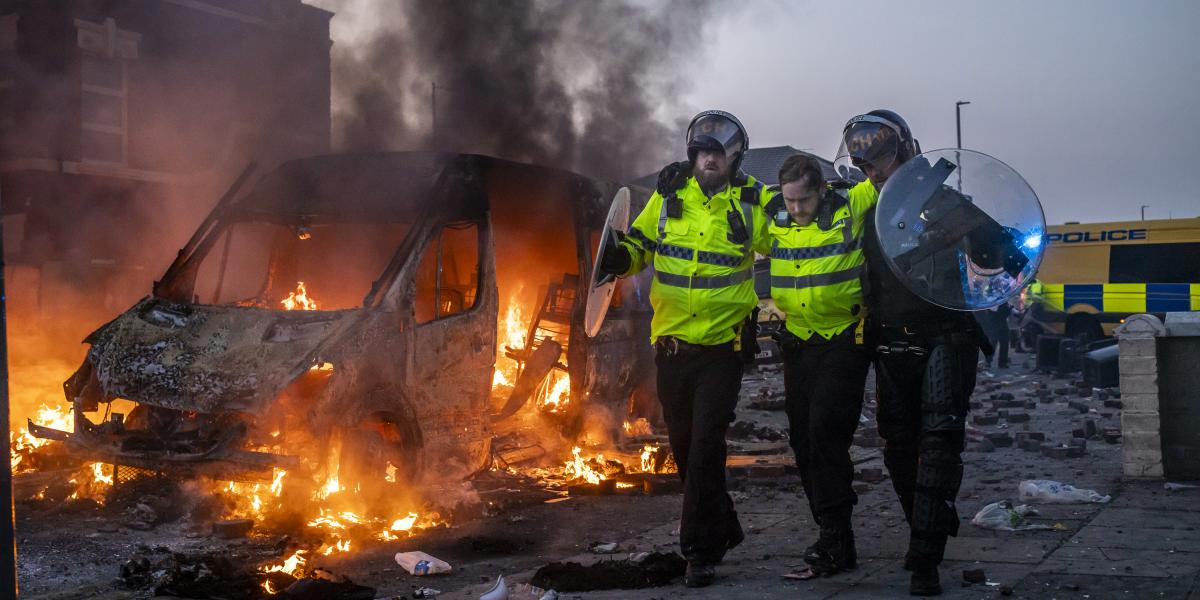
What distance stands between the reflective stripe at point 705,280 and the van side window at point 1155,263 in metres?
18.2

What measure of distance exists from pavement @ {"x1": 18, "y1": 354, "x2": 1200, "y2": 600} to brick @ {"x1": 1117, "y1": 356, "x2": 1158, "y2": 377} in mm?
716

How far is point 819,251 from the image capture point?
16.5 ft

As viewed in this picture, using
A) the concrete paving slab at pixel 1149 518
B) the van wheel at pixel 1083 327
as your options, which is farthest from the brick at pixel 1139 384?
the van wheel at pixel 1083 327

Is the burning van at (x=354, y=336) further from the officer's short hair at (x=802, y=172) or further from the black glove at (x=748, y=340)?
the officer's short hair at (x=802, y=172)

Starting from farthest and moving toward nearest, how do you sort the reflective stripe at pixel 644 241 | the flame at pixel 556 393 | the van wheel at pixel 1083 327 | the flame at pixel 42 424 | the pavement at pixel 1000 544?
the van wheel at pixel 1083 327 → the flame at pixel 556 393 → the flame at pixel 42 424 → the reflective stripe at pixel 644 241 → the pavement at pixel 1000 544

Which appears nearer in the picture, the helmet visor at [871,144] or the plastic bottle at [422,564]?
the helmet visor at [871,144]

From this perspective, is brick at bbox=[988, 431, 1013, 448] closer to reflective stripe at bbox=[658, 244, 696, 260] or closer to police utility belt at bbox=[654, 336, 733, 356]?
police utility belt at bbox=[654, 336, 733, 356]

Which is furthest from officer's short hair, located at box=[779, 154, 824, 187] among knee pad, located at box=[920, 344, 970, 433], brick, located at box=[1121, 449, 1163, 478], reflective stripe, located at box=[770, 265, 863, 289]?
brick, located at box=[1121, 449, 1163, 478]

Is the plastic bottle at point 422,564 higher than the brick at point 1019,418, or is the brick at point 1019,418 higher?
the brick at point 1019,418

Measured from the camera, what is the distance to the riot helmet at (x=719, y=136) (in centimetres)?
521

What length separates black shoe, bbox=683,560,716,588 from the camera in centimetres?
478

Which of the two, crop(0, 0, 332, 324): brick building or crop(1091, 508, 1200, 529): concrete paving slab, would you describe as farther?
crop(0, 0, 332, 324): brick building

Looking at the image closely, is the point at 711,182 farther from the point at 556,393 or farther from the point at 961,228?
the point at 556,393

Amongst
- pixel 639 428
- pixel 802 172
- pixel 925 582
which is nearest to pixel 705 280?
pixel 802 172
